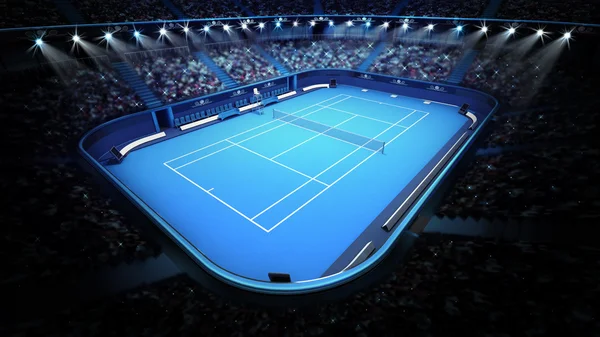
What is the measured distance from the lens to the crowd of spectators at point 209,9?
27.5 m

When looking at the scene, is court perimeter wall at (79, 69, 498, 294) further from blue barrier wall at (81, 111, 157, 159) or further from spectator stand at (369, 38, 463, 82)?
spectator stand at (369, 38, 463, 82)

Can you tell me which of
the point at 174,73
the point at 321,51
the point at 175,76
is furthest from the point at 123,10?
the point at 321,51

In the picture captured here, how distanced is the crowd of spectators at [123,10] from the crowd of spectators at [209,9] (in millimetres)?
1899

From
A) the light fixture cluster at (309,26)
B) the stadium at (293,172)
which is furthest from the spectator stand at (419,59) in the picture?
the light fixture cluster at (309,26)

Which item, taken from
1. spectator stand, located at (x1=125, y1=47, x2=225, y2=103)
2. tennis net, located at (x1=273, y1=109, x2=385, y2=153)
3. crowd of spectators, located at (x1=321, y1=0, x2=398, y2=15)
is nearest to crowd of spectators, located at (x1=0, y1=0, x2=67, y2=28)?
spectator stand, located at (x1=125, y1=47, x2=225, y2=103)

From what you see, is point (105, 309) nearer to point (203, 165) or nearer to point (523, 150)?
point (203, 165)

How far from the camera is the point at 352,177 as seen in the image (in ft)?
48.1

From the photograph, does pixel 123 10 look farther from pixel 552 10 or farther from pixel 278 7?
pixel 552 10

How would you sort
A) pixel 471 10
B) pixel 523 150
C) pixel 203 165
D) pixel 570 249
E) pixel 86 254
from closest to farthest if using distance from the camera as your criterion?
pixel 570 249
pixel 86 254
pixel 523 150
pixel 203 165
pixel 471 10

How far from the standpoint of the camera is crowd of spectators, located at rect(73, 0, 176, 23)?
21703mm

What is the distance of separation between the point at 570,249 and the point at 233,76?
26020 millimetres

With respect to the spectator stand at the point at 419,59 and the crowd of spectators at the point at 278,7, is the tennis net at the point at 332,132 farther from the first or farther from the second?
the crowd of spectators at the point at 278,7

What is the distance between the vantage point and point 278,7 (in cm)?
3291

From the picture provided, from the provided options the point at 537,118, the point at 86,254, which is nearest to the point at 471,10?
the point at 537,118
